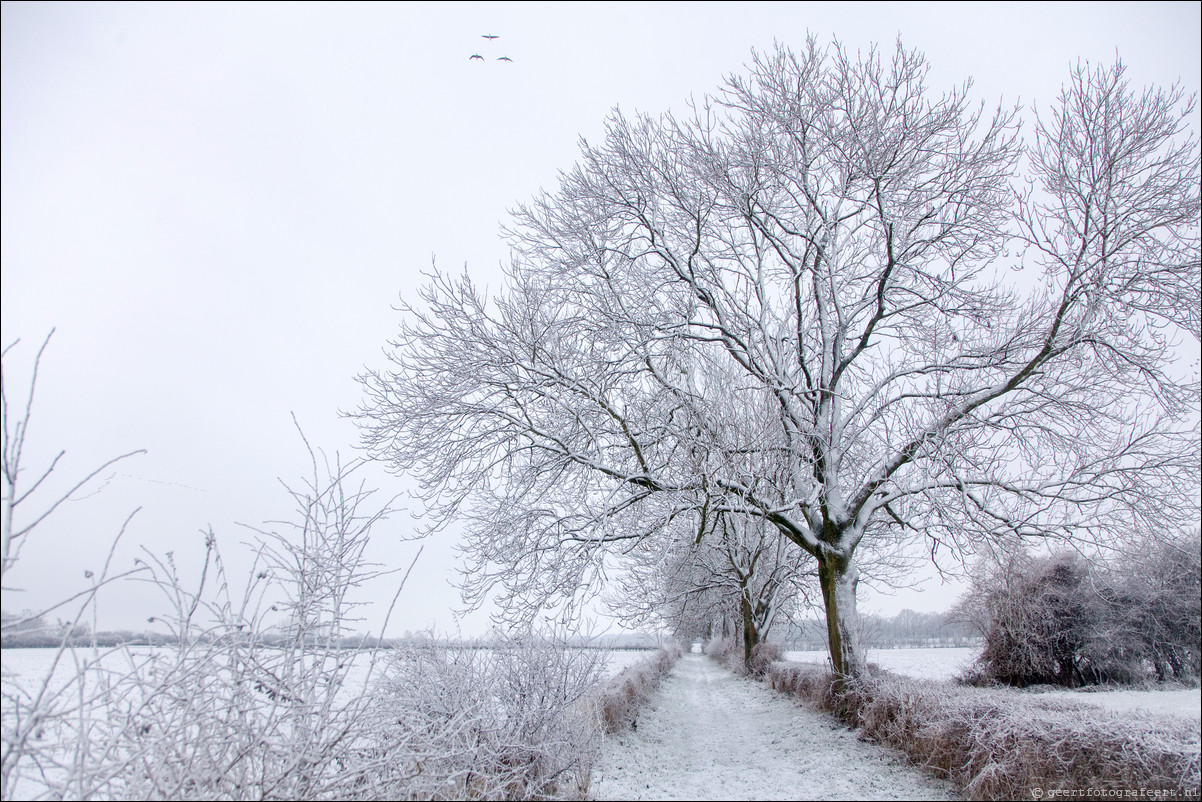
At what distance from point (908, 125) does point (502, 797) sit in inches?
380

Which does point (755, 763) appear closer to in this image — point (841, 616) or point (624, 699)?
point (841, 616)

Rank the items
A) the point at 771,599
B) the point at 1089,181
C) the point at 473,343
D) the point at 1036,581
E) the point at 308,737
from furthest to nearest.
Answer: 1. the point at 771,599
2. the point at 1036,581
3. the point at 473,343
4. the point at 1089,181
5. the point at 308,737

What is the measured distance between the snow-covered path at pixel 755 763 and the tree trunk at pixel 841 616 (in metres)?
0.80

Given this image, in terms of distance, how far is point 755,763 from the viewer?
6.92m

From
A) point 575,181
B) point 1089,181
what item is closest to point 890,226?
point 1089,181

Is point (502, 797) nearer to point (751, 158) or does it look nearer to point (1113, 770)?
point (1113, 770)

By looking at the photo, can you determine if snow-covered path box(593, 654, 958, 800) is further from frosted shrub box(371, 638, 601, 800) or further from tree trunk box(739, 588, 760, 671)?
tree trunk box(739, 588, 760, 671)

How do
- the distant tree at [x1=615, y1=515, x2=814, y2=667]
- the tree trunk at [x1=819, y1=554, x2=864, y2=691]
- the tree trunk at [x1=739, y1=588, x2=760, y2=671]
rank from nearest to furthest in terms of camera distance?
the tree trunk at [x1=819, y1=554, x2=864, y2=691] → the distant tree at [x1=615, y1=515, x2=814, y2=667] → the tree trunk at [x1=739, y1=588, x2=760, y2=671]

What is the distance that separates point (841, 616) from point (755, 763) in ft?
9.36

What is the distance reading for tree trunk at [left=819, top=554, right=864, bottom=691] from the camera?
8781 mm

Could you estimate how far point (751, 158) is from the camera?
31.5 feet

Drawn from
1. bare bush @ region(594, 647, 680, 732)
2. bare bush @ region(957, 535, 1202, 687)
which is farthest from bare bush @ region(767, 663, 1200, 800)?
bare bush @ region(594, 647, 680, 732)

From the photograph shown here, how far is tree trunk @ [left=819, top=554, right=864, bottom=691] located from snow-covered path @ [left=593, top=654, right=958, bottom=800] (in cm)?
80

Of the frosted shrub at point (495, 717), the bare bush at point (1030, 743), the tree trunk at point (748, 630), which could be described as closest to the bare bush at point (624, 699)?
the frosted shrub at point (495, 717)
